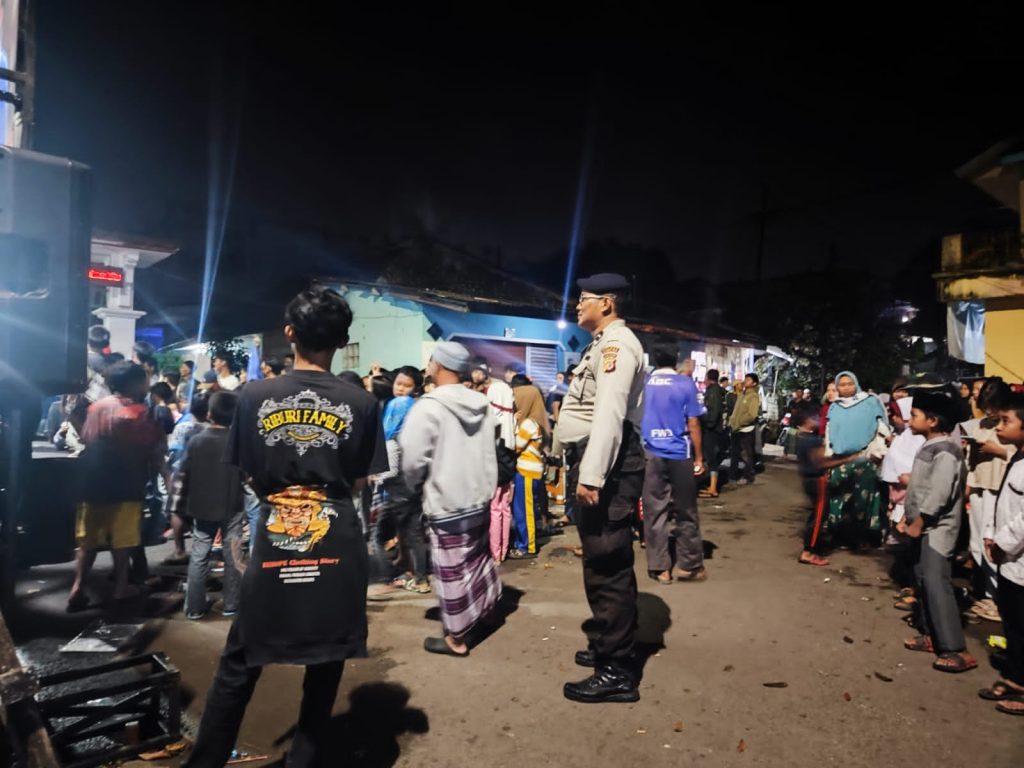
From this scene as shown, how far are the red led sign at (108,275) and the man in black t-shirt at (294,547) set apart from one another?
14.3 meters

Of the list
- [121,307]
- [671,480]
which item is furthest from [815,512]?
[121,307]

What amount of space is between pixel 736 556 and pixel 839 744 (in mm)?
3712

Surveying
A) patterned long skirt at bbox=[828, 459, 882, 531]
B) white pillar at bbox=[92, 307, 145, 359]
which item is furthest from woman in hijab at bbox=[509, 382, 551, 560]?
white pillar at bbox=[92, 307, 145, 359]

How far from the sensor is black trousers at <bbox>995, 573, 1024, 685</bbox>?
3.48 m

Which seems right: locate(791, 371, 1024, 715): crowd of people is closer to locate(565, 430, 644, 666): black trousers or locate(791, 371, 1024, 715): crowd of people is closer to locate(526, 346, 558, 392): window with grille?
locate(565, 430, 644, 666): black trousers

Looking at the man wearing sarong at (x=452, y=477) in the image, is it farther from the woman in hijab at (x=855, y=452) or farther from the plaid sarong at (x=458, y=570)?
the woman in hijab at (x=855, y=452)

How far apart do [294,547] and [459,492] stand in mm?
1868

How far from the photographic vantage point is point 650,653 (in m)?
4.21

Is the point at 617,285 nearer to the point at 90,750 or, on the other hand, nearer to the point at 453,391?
the point at 453,391

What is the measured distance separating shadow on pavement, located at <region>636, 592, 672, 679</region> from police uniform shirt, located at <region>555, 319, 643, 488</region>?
1435 mm

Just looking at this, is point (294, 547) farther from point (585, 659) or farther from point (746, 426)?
point (746, 426)

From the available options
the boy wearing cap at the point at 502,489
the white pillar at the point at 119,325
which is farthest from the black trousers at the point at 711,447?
the white pillar at the point at 119,325

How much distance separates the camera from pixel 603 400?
3492 millimetres

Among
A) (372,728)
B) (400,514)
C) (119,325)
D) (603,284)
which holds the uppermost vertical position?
(603,284)
